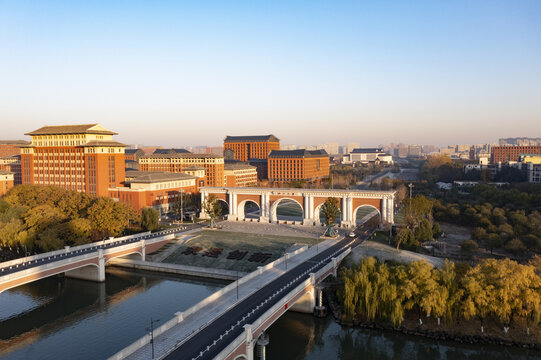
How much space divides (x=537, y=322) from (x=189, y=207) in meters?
68.3

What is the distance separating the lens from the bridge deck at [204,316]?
25.0m

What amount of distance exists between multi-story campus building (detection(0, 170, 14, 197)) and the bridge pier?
50.4m

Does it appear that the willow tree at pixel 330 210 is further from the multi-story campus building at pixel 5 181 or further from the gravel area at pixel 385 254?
the multi-story campus building at pixel 5 181

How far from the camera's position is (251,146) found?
174 metres

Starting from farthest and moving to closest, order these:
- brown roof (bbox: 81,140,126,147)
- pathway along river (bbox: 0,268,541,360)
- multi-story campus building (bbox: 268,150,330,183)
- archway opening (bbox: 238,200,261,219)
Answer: multi-story campus building (bbox: 268,150,330,183), brown roof (bbox: 81,140,126,147), archway opening (bbox: 238,200,261,219), pathway along river (bbox: 0,268,541,360)

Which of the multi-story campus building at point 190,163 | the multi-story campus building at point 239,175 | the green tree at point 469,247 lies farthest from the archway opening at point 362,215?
the multi-story campus building at point 239,175

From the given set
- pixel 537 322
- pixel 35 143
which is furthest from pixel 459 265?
pixel 35 143

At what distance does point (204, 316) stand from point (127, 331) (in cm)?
917

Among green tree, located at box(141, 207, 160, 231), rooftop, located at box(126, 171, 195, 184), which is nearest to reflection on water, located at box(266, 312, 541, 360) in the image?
green tree, located at box(141, 207, 160, 231)

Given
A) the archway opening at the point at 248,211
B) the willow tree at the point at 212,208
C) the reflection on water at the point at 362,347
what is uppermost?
the willow tree at the point at 212,208

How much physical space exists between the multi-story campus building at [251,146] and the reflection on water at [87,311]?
120897 millimetres

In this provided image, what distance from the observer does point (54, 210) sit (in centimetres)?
5981

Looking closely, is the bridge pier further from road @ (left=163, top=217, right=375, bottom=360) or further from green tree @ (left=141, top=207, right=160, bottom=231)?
road @ (left=163, top=217, right=375, bottom=360)

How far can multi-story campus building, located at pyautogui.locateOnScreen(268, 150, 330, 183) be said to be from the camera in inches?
5586
